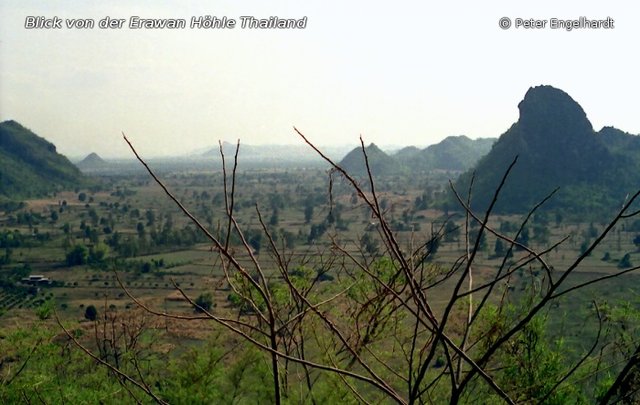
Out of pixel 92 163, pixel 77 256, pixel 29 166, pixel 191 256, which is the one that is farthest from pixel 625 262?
pixel 92 163

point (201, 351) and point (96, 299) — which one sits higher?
point (201, 351)

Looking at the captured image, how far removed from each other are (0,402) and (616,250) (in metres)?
34.7

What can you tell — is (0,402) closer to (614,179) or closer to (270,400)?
(270,400)

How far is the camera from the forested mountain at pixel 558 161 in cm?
4922

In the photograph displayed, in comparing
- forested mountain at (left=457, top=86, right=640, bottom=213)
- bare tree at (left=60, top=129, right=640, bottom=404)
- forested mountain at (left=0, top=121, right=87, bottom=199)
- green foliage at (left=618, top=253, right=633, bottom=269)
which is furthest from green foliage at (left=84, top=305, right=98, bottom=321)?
forested mountain at (left=0, top=121, right=87, bottom=199)

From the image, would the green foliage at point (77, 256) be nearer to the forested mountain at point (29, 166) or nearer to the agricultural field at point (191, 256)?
the agricultural field at point (191, 256)

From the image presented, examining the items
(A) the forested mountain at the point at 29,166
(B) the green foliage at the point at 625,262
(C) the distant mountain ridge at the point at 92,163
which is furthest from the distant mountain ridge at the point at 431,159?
(C) the distant mountain ridge at the point at 92,163

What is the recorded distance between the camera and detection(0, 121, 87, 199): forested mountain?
6316 centimetres

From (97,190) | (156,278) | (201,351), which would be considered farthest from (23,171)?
(201,351)

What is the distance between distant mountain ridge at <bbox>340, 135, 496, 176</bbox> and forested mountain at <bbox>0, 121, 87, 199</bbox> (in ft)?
140

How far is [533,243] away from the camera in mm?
36250

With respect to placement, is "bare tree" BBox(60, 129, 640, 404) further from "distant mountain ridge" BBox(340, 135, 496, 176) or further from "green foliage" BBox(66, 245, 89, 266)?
"distant mountain ridge" BBox(340, 135, 496, 176)

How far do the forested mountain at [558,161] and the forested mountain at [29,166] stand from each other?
1831 inches

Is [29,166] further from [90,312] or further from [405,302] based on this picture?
[405,302]
